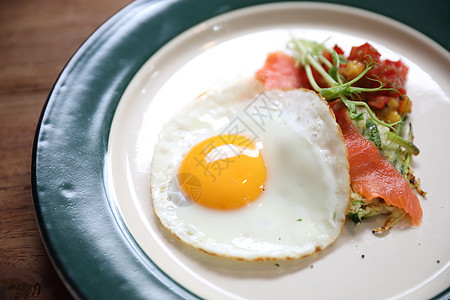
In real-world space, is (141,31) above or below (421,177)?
above

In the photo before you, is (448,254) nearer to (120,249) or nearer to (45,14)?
(120,249)

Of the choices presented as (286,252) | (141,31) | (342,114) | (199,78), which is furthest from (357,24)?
(286,252)

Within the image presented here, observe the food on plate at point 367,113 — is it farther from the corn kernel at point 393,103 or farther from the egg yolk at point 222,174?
the egg yolk at point 222,174

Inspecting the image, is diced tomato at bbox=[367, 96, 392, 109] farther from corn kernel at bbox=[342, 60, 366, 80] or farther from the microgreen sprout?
corn kernel at bbox=[342, 60, 366, 80]

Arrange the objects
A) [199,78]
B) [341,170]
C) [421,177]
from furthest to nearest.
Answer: [199,78] → [421,177] → [341,170]

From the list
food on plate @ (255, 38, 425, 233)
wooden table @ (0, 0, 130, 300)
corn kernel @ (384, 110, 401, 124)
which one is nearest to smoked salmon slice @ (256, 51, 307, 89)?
food on plate @ (255, 38, 425, 233)
